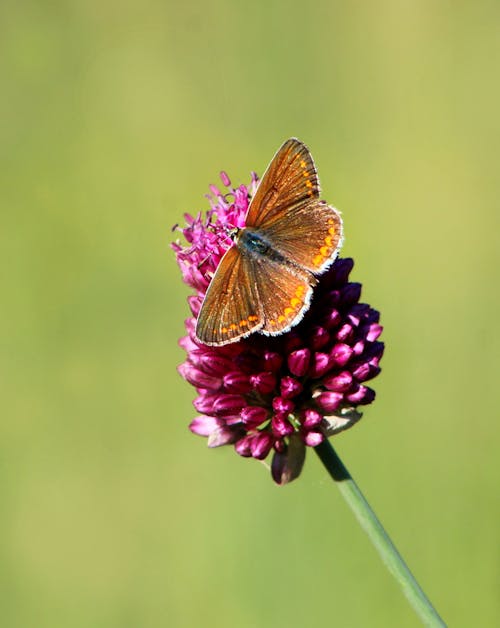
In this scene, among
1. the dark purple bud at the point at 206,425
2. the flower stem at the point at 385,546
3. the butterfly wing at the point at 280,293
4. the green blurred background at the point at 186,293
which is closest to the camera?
the flower stem at the point at 385,546

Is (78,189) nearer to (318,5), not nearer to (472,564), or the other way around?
(318,5)

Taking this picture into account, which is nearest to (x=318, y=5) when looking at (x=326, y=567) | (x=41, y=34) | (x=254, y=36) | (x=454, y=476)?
(x=254, y=36)

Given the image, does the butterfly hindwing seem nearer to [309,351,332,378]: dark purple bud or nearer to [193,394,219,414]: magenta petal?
[309,351,332,378]: dark purple bud

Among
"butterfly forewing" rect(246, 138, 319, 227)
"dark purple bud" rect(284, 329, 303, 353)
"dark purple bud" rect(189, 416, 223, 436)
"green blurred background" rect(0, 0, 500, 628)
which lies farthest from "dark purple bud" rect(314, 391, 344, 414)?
"green blurred background" rect(0, 0, 500, 628)

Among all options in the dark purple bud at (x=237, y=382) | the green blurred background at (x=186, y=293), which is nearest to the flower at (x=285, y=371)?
the dark purple bud at (x=237, y=382)

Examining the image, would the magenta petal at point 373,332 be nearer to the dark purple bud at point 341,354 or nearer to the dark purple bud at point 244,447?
the dark purple bud at point 341,354

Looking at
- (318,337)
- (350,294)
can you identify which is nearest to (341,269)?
(350,294)
